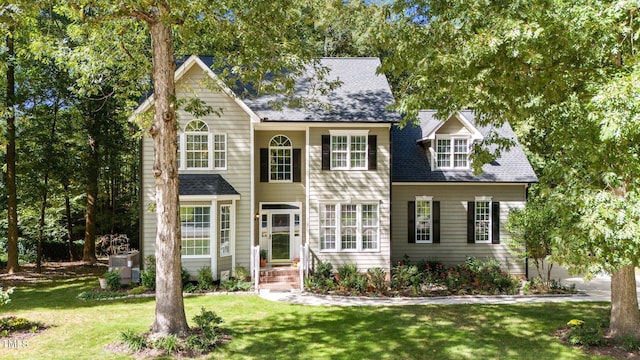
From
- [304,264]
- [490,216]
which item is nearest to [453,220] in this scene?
[490,216]

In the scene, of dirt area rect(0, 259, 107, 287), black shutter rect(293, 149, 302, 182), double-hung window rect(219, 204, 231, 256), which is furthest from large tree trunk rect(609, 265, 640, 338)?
dirt area rect(0, 259, 107, 287)

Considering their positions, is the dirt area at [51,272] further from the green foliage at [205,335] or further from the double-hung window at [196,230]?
the green foliage at [205,335]

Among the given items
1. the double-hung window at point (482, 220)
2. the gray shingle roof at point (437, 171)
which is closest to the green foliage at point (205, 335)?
the gray shingle roof at point (437, 171)

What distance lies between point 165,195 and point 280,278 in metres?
7.13

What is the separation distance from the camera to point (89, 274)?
18.4 m

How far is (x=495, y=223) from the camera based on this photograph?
1719 centimetres

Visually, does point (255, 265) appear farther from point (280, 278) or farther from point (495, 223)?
point (495, 223)

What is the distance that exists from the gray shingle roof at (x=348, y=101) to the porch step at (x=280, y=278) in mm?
5540

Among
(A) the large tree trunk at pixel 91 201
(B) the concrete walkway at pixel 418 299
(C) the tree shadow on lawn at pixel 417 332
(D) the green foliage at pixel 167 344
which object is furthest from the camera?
(A) the large tree trunk at pixel 91 201

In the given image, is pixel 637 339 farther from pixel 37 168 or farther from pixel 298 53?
pixel 37 168

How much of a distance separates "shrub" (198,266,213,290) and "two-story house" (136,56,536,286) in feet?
1.17

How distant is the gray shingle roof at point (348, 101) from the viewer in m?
15.3

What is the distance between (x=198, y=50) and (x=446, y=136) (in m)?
10.4

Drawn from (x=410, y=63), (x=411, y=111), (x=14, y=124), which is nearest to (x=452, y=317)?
(x=411, y=111)
